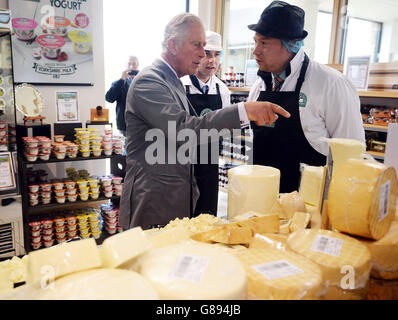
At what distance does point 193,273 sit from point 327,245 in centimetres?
38

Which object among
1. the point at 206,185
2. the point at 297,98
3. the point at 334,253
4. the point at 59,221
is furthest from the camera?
the point at 59,221

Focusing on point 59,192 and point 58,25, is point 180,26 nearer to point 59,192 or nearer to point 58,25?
point 59,192

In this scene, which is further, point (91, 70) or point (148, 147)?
point (91, 70)

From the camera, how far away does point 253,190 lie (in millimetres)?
1300

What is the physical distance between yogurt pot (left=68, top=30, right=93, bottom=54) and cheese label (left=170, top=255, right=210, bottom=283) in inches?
164

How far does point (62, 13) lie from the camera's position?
4.10 metres

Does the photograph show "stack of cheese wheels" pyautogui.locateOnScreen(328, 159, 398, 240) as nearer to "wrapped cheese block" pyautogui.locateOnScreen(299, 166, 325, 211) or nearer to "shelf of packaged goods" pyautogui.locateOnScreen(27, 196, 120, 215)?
"wrapped cheese block" pyautogui.locateOnScreen(299, 166, 325, 211)

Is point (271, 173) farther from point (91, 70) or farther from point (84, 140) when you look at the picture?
point (91, 70)

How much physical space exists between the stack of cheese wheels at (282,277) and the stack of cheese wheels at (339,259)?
0.05 metres

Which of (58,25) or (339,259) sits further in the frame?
(58,25)

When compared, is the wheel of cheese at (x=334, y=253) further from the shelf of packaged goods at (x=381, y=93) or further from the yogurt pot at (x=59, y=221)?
the yogurt pot at (x=59, y=221)

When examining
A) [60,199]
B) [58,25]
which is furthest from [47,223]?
[58,25]
